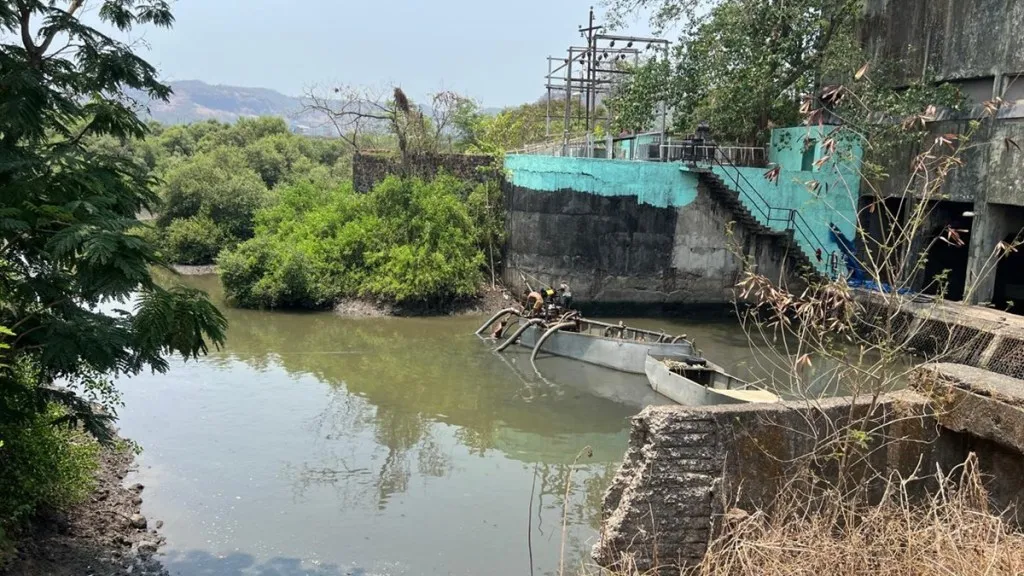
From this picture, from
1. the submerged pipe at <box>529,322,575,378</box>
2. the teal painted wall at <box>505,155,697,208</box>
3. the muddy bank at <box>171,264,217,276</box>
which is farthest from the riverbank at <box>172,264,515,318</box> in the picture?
the muddy bank at <box>171,264,217,276</box>

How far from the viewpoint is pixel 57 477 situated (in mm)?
8023

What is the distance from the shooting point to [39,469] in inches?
296

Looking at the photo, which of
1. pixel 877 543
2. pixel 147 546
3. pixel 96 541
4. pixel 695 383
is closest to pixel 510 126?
pixel 695 383

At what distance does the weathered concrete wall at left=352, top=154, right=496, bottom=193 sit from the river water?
23.2 feet

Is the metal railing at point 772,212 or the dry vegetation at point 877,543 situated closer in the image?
the dry vegetation at point 877,543

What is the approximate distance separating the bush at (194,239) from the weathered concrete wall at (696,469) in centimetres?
2542

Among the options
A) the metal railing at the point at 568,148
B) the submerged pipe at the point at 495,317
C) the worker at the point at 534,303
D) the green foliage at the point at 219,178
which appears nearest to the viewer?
the worker at the point at 534,303

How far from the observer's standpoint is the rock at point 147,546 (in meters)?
8.34

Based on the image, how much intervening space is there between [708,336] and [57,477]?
1566 centimetres

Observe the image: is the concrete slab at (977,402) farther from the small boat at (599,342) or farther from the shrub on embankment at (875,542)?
the small boat at (599,342)

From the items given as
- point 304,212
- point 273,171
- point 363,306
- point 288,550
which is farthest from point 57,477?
point 273,171

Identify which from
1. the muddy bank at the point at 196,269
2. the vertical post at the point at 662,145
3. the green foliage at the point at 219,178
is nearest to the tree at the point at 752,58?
the vertical post at the point at 662,145

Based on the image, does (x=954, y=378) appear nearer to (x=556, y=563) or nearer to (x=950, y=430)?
(x=950, y=430)

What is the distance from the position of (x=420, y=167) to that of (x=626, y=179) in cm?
684
